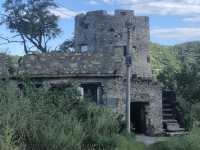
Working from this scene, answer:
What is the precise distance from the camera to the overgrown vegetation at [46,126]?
12211 mm

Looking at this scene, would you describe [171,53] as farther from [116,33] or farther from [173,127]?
[173,127]

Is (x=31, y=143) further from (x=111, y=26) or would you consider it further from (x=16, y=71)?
(x=111, y=26)

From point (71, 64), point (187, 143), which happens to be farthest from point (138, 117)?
point (187, 143)

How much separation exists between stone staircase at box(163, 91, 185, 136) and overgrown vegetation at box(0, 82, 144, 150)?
9.86 m

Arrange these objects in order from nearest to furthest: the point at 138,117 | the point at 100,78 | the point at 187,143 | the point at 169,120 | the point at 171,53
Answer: the point at 187,143, the point at 100,78, the point at 169,120, the point at 138,117, the point at 171,53

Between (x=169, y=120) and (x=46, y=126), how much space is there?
16.1m

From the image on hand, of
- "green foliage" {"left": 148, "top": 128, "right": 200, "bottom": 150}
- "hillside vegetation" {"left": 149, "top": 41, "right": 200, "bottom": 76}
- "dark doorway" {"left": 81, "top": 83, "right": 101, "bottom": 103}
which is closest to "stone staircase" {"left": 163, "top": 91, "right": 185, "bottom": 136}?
"dark doorway" {"left": 81, "top": 83, "right": 101, "bottom": 103}

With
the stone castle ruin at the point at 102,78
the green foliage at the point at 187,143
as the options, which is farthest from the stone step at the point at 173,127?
the green foliage at the point at 187,143

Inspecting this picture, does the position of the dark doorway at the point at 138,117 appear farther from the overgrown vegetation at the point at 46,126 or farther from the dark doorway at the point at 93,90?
the overgrown vegetation at the point at 46,126

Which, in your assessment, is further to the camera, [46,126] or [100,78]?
[100,78]

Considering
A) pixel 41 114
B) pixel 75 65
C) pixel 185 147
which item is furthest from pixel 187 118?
pixel 41 114

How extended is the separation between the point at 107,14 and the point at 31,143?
3727 cm

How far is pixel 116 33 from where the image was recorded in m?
Answer: 48.9

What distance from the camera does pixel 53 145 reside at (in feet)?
43.3
